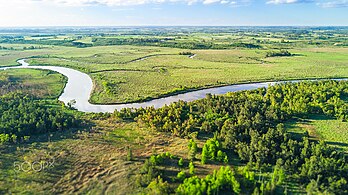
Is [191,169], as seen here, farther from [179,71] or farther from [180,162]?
[179,71]

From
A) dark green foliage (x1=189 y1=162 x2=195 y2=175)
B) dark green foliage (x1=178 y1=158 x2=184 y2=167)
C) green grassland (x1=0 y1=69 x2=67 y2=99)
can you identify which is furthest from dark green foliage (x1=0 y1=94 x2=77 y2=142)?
dark green foliage (x1=189 y1=162 x2=195 y2=175)

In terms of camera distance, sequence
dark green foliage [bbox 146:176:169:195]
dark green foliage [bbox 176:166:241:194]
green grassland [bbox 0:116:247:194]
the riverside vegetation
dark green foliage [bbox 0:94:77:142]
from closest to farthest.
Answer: dark green foliage [bbox 176:166:241:194]
dark green foliage [bbox 146:176:169:195]
the riverside vegetation
green grassland [bbox 0:116:247:194]
dark green foliage [bbox 0:94:77:142]

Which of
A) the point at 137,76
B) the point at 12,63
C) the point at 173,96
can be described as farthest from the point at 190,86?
the point at 12,63

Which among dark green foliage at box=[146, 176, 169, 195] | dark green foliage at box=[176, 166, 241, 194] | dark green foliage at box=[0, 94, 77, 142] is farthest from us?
dark green foliage at box=[0, 94, 77, 142]

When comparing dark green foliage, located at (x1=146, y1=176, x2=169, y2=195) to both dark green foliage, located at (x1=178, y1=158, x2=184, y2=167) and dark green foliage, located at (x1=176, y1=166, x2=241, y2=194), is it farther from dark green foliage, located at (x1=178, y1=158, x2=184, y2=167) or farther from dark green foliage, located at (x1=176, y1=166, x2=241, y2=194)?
dark green foliage, located at (x1=178, y1=158, x2=184, y2=167)

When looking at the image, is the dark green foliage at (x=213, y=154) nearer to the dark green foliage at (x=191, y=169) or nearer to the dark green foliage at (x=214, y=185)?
the dark green foliage at (x=191, y=169)

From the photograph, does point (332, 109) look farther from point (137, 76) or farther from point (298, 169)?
point (137, 76)
